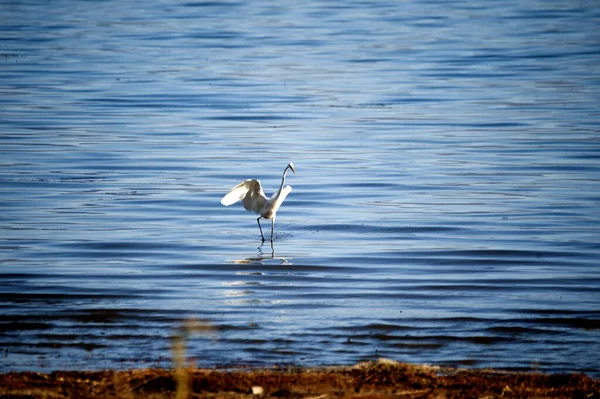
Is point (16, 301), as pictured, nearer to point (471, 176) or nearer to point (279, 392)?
point (279, 392)

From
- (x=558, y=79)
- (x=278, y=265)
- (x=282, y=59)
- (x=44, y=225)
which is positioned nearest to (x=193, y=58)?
(x=282, y=59)

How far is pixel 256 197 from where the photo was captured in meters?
12.9

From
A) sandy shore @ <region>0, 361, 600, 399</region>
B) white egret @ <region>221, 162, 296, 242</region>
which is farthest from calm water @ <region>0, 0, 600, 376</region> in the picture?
sandy shore @ <region>0, 361, 600, 399</region>

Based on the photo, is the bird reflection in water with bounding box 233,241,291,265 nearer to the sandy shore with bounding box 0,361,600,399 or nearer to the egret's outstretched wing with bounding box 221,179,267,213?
the egret's outstretched wing with bounding box 221,179,267,213

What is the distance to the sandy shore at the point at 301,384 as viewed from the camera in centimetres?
591

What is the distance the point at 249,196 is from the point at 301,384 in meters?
6.87

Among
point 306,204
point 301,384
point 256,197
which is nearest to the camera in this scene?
point 301,384

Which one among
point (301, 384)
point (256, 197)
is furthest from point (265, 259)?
point (301, 384)

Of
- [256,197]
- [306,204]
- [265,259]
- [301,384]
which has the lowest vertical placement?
[306,204]

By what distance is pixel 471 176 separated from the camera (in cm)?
1669

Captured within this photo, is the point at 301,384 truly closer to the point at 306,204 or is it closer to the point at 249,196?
the point at 249,196

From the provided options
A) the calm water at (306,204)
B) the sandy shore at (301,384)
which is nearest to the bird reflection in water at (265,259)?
the calm water at (306,204)

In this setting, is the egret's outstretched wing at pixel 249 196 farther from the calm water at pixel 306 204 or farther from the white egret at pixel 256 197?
the calm water at pixel 306 204

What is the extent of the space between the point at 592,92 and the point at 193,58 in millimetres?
13674
